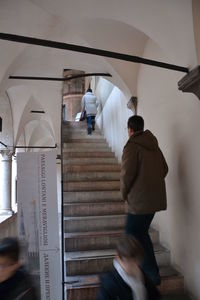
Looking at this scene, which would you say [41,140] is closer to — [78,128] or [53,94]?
[78,128]

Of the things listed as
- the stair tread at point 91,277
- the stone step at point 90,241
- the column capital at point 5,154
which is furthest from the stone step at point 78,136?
the stair tread at point 91,277

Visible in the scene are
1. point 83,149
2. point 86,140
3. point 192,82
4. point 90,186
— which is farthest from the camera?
point 86,140

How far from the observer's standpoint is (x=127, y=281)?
141 centimetres

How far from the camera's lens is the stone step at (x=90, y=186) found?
514 centimetres

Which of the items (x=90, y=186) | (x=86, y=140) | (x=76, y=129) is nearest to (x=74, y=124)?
(x=76, y=129)

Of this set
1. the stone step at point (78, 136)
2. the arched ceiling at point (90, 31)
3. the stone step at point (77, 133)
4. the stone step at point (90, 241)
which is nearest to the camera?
the arched ceiling at point (90, 31)

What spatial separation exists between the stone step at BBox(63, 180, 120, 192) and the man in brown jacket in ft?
8.02

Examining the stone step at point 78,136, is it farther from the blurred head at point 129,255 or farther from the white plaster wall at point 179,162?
the blurred head at point 129,255

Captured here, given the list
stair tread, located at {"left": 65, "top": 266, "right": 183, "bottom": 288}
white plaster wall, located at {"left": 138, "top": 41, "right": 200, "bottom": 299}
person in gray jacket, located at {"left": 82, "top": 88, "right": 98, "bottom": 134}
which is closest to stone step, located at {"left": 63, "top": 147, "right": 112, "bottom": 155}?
person in gray jacket, located at {"left": 82, "top": 88, "right": 98, "bottom": 134}

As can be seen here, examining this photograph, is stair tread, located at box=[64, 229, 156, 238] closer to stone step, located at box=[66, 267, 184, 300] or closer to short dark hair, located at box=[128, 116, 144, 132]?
stone step, located at box=[66, 267, 184, 300]

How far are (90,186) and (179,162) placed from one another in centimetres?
228

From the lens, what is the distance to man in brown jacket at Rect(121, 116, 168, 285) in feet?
8.70

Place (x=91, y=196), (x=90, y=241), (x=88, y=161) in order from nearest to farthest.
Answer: (x=90, y=241) < (x=91, y=196) < (x=88, y=161)

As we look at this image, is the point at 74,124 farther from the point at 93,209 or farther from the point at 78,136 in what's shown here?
the point at 93,209
